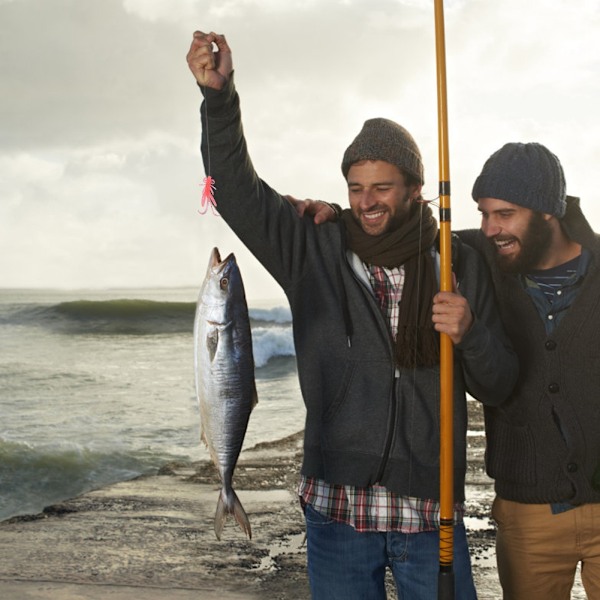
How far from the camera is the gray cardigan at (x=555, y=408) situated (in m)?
3.60

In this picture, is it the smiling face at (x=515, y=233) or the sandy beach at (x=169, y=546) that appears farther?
the sandy beach at (x=169, y=546)

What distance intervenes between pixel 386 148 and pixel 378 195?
18 centimetres

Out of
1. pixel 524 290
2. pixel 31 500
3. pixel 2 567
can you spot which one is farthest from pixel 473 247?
pixel 31 500

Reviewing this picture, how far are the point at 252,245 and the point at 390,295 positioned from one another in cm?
57

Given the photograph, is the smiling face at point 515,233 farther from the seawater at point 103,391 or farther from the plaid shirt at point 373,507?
the seawater at point 103,391

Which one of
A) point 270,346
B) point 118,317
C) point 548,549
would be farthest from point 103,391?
point 548,549

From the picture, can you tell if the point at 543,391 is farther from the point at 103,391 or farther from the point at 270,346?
the point at 270,346

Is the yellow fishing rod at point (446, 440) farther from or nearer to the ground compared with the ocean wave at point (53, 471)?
farther from the ground

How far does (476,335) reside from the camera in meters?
3.13

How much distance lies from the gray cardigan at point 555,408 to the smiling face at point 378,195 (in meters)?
0.75

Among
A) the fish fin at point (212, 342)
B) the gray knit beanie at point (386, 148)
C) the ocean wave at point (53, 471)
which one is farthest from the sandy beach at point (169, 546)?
the gray knit beanie at point (386, 148)

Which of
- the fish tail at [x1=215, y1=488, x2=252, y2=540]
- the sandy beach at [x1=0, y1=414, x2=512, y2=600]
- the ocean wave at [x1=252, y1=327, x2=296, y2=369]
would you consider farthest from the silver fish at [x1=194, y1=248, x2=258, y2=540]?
the ocean wave at [x1=252, y1=327, x2=296, y2=369]

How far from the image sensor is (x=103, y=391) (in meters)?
19.8

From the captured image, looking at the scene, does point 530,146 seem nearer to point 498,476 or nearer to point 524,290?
point 524,290
